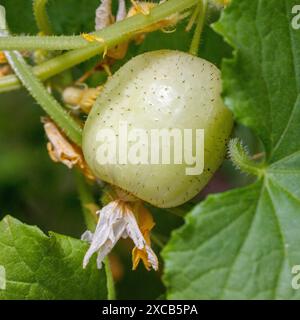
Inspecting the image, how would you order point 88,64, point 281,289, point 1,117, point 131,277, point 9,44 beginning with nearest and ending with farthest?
point 281,289
point 9,44
point 88,64
point 131,277
point 1,117

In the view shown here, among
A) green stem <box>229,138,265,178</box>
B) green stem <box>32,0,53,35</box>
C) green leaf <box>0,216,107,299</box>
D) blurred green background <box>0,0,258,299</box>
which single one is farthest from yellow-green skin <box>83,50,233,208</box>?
blurred green background <box>0,0,258,299</box>

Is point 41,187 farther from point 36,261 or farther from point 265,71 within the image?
point 265,71

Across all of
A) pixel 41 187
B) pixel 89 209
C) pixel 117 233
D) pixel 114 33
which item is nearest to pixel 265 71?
pixel 114 33

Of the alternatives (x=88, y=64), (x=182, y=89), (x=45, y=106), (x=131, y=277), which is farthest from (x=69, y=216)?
(x=182, y=89)

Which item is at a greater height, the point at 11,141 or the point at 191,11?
the point at 191,11

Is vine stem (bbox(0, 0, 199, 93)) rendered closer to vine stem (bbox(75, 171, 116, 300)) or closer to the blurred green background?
vine stem (bbox(75, 171, 116, 300))

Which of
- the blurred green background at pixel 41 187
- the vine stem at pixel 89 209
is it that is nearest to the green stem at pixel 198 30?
the vine stem at pixel 89 209
